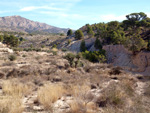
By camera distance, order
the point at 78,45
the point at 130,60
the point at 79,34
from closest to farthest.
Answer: the point at 130,60, the point at 78,45, the point at 79,34

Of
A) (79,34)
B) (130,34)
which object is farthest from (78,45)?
(130,34)

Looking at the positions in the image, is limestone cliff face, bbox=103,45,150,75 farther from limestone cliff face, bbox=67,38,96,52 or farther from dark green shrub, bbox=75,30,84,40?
dark green shrub, bbox=75,30,84,40

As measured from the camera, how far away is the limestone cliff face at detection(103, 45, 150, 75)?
19938mm

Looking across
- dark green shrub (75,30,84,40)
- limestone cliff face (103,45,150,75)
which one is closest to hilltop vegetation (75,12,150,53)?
dark green shrub (75,30,84,40)

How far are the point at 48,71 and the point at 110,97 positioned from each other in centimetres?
681

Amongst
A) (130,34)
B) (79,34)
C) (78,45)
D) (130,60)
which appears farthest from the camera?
(79,34)

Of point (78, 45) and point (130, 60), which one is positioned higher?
point (78, 45)

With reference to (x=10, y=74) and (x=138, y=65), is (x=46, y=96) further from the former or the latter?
(x=138, y=65)

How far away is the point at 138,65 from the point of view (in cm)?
2075

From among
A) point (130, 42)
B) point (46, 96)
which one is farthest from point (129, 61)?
point (46, 96)

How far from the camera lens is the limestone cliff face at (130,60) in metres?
19.9

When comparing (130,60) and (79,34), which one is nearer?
(130,60)

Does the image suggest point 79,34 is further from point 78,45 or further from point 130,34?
point 130,34

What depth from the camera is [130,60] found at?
22.3 meters
